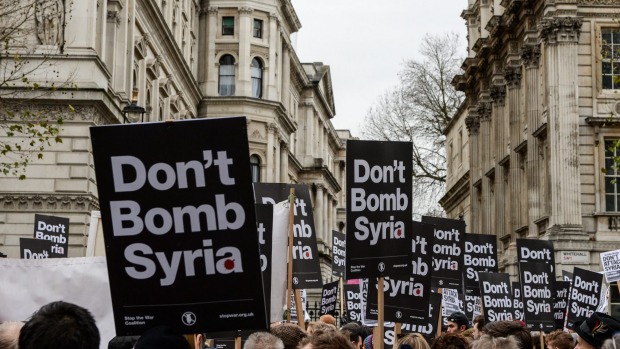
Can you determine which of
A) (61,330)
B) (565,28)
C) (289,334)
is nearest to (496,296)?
(289,334)

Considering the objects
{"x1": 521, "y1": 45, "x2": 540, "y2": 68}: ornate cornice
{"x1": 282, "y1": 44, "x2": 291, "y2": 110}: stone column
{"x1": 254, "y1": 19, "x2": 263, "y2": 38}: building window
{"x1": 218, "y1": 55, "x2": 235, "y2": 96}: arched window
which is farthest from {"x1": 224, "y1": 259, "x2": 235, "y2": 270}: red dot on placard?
{"x1": 282, "y1": 44, "x2": 291, "y2": 110}: stone column

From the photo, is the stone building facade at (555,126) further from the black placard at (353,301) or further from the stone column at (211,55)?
the stone column at (211,55)

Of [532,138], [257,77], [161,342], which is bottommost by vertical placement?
[161,342]

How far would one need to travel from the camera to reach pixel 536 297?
18.7m

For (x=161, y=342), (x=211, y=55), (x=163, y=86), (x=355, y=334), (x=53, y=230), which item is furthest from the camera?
(x=211, y=55)

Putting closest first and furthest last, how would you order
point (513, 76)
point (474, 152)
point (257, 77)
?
point (513, 76) < point (474, 152) < point (257, 77)

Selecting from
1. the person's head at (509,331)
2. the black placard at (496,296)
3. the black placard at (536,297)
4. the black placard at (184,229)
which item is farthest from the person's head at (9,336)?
the black placard at (496,296)

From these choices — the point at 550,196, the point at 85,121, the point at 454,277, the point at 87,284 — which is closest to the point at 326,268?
the point at 550,196

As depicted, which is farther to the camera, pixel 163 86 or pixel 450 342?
pixel 163 86

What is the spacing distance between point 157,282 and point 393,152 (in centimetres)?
593

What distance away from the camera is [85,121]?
32125mm

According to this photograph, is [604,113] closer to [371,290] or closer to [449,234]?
[449,234]

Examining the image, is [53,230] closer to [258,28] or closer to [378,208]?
[378,208]

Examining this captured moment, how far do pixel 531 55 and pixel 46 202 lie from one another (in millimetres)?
19449
